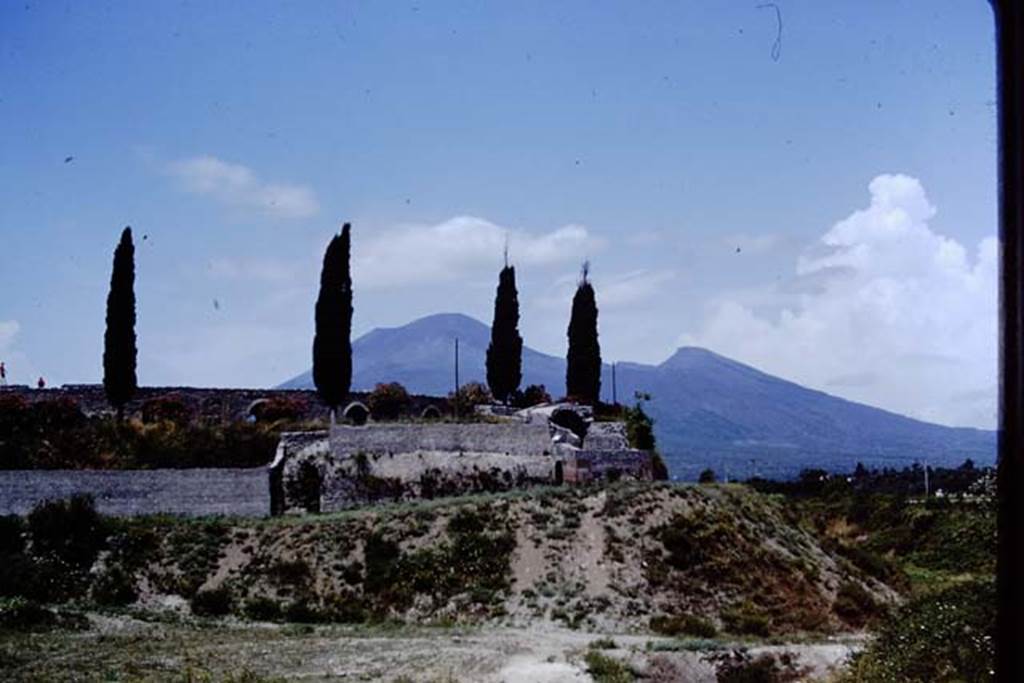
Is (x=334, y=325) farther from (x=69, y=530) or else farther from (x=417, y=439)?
(x=69, y=530)

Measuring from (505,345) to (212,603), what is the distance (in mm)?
21597

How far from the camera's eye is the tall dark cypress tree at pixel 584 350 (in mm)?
46250

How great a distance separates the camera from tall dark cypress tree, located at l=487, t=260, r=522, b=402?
47031mm

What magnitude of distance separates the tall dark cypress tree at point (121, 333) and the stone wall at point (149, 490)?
6.31 metres

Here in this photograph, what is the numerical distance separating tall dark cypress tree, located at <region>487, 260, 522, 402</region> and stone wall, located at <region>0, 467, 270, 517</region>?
15.8m

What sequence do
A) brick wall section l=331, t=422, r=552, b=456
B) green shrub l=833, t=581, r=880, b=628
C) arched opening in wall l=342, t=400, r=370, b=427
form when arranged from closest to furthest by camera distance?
1. green shrub l=833, t=581, r=880, b=628
2. brick wall section l=331, t=422, r=552, b=456
3. arched opening in wall l=342, t=400, r=370, b=427

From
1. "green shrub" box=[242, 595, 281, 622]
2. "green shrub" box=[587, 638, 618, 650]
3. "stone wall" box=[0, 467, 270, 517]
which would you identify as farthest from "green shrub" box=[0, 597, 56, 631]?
"green shrub" box=[587, 638, 618, 650]

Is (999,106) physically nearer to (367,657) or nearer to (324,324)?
(367,657)

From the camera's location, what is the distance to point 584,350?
46.4m

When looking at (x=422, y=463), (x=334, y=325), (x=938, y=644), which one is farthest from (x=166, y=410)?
(x=938, y=644)

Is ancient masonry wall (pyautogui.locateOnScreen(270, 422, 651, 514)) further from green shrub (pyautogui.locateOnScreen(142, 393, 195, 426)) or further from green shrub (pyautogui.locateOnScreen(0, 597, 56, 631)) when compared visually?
green shrub (pyautogui.locateOnScreen(0, 597, 56, 631))

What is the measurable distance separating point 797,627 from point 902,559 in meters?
17.3

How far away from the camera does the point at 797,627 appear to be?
27.6m

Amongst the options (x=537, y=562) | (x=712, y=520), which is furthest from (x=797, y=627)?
(x=537, y=562)
